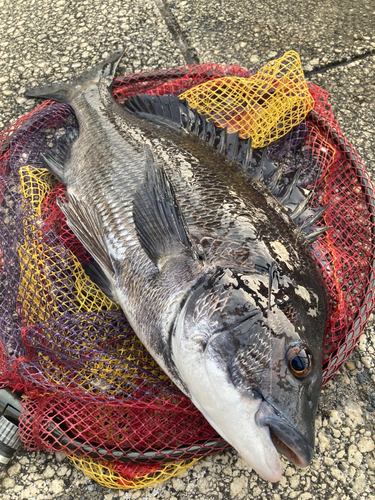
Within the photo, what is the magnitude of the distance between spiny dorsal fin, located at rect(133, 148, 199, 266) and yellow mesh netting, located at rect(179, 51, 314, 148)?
1107 millimetres

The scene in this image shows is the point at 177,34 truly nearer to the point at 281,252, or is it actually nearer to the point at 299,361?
the point at 281,252

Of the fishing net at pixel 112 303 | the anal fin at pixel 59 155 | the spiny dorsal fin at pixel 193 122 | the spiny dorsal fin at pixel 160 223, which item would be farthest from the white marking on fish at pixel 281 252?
the anal fin at pixel 59 155

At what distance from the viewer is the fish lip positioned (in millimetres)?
1343

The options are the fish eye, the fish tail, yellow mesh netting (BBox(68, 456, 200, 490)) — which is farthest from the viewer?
the fish tail

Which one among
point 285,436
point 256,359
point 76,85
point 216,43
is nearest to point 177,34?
point 216,43

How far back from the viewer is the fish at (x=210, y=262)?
4.69ft

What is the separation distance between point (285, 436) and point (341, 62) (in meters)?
3.59

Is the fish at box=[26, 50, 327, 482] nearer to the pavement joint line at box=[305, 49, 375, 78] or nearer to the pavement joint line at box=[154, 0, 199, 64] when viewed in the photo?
the pavement joint line at box=[154, 0, 199, 64]

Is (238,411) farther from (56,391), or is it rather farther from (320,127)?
(320,127)

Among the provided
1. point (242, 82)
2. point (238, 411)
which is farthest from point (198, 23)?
point (238, 411)

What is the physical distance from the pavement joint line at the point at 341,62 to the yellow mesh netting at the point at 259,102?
34.2 inches

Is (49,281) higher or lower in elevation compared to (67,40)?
lower

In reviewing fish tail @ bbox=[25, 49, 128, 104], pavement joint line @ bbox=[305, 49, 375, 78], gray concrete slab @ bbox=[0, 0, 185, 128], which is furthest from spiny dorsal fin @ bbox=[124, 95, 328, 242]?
pavement joint line @ bbox=[305, 49, 375, 78]

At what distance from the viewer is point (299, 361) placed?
1462 millimetres
